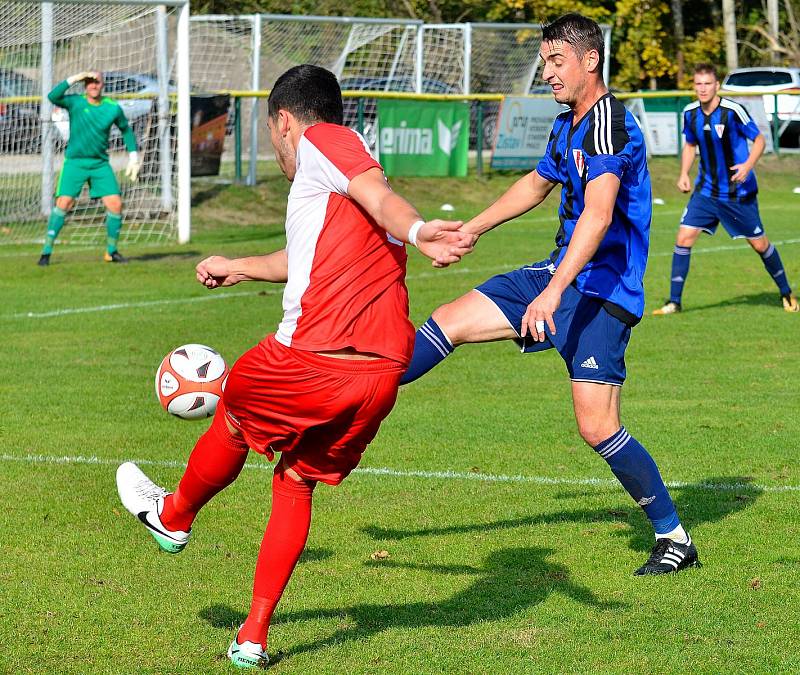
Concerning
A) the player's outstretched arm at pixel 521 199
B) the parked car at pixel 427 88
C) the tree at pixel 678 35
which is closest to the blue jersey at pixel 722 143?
the player's outstretched arm at pixel 521 199

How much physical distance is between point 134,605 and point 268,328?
6597 millimetres

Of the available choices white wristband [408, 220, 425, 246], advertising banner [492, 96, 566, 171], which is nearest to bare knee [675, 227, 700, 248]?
white wristband [408, 220, 425, 246]

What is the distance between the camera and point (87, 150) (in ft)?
50.4

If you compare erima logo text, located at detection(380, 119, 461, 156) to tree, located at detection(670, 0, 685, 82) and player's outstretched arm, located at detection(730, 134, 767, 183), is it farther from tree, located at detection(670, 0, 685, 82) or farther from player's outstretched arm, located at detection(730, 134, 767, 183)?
tree, located at detection(670, 0, 685, 82)

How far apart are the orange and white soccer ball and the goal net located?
12.8 m

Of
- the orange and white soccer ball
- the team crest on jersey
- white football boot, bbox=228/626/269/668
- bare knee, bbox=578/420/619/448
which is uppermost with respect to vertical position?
the team crest on jersey

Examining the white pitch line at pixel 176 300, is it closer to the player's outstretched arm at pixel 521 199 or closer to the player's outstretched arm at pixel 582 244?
the player's outstretched arm at pixel 521 199

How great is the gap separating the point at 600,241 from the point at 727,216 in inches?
296

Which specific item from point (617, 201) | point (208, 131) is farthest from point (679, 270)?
point (208, 131)

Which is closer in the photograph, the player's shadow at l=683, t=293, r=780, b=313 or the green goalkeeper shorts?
the player's shadow at l=683, t=293, r=780, b=313

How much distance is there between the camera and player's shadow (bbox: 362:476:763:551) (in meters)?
5.81

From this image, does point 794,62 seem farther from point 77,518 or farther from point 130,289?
point 77,518

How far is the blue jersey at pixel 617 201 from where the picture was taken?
5.07 m

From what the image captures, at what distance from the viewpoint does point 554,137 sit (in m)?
5.37
